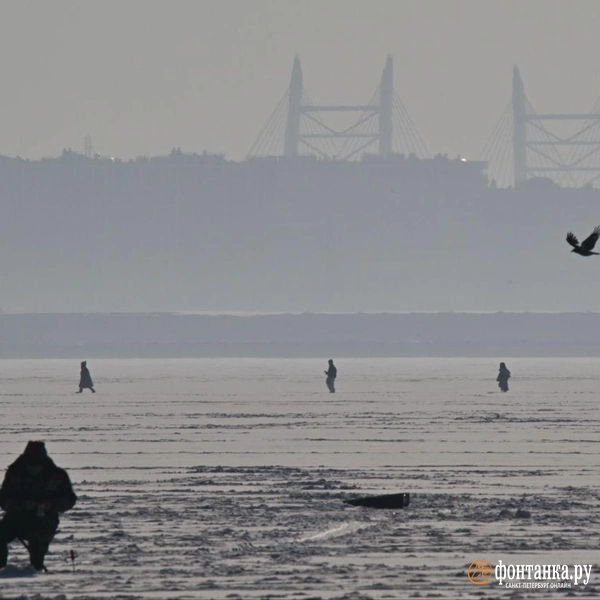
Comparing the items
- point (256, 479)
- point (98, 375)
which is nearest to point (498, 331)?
point (98, 375)

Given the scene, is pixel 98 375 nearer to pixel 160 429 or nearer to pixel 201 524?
pixel 160 429

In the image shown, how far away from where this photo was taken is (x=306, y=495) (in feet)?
60.3

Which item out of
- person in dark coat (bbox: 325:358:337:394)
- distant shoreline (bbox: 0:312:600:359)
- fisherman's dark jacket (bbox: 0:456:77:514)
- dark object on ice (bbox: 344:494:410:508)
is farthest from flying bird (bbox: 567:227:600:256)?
distant shoreline (bbox: 0:312:600:359)

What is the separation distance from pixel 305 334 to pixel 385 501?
111564mm

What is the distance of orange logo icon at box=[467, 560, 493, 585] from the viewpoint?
12.8m

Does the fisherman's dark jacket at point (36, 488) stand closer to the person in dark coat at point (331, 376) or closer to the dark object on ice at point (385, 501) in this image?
the dark object on ice at point (385, 501)

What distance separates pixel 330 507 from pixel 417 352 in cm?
9568

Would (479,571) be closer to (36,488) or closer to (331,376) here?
(36,488)

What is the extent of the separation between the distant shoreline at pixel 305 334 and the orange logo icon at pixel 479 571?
324 feet

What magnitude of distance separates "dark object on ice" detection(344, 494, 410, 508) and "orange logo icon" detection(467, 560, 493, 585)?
11.3ft

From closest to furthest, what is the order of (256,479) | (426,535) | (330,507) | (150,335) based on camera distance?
(426,535)
(330,507)
(256,479)
(150,335)

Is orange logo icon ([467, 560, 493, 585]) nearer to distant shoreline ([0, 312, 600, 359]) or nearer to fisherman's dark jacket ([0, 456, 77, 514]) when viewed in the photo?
fisherman's dark jacket ([0, 456, 77, 514])

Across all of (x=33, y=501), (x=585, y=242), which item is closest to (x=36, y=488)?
(x=33, y=501)

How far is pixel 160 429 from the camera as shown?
29641mm
